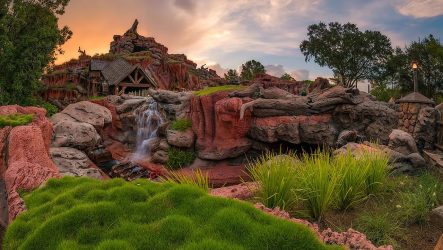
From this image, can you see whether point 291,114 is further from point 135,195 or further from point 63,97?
point 63,97

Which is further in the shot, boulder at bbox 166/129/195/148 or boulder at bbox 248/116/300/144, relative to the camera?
boulder at bbox 166/129/195/148

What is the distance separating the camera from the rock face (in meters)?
6.51

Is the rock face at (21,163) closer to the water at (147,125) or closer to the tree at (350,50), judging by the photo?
the water at (147,125)

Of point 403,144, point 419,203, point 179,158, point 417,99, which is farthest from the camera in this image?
point 179,158

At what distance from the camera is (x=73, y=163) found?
51.3 ft

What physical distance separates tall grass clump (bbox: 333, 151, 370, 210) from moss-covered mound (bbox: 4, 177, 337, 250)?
3.34 meters

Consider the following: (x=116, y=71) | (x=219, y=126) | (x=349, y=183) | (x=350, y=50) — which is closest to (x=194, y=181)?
(x=349, y=183)

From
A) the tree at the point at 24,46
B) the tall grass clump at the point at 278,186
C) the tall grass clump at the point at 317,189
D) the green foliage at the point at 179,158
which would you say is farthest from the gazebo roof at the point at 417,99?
the tree at the point at 24,46

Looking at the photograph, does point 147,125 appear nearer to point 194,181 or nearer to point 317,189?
point 194,181

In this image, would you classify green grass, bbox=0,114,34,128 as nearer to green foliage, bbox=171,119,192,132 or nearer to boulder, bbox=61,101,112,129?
boulder, bbox=61,101,112,129

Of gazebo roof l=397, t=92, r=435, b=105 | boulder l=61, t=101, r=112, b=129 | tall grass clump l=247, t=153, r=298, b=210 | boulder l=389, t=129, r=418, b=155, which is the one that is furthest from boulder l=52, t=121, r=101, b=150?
gazebo roof l=397, t=92, r=435, b=105

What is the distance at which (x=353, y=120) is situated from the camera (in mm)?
17562

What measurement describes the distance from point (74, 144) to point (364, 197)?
14516 mm

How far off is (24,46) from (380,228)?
75.0 feet
